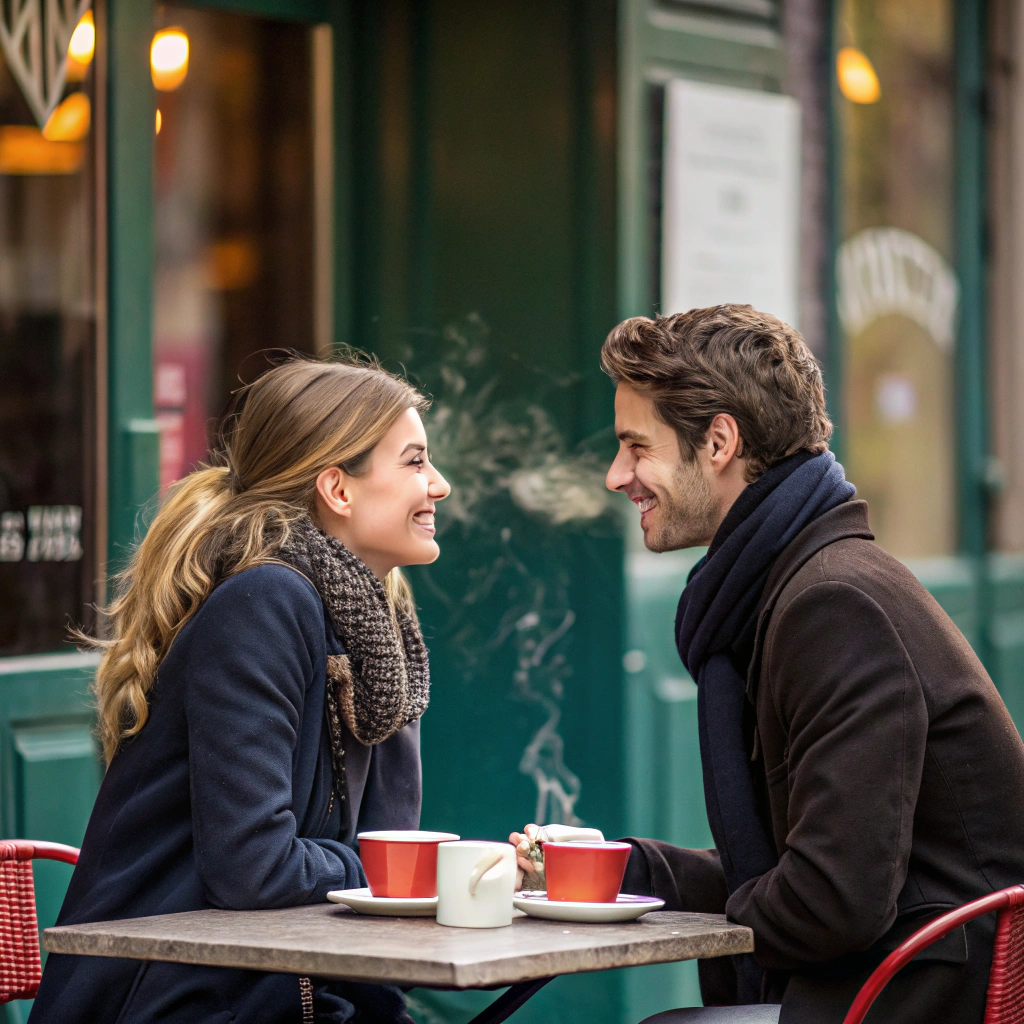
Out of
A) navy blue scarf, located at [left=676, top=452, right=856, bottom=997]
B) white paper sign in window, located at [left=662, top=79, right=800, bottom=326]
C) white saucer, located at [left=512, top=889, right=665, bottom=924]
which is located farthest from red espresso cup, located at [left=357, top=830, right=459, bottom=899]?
white paper sign in window, located at [left=662, top=79, right=800, bottom=326]

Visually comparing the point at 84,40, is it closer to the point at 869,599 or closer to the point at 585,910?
the point at 869,599

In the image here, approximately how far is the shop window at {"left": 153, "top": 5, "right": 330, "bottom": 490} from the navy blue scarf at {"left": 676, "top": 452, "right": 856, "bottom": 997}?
6.38ft

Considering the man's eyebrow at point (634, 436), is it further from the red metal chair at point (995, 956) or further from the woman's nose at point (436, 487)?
the red metal chair at point (995, 956)

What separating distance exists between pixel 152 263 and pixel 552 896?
7.71ft

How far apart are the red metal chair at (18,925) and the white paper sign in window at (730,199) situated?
2233mm

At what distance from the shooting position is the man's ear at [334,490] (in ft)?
9.12

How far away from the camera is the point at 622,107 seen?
415 centimetres

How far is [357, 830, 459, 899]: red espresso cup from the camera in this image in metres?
2.21

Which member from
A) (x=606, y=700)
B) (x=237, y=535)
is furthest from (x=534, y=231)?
(x=237, y=535)

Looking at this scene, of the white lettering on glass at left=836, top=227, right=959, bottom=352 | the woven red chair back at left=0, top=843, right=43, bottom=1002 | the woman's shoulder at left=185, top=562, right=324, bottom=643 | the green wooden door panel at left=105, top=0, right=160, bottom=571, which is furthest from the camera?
the white lettering on glass at left=836, top=227, right=959, bottom=352

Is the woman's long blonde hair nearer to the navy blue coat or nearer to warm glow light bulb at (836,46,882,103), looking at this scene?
the navy blue coat

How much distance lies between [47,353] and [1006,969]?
2.61 meters

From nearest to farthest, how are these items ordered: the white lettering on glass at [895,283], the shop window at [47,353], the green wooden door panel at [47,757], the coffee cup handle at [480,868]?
the coffee cup handle at [480,868], the green wooden door panel at [47,757], the shop window at [47,353], the white lettering on glass at [895,283]

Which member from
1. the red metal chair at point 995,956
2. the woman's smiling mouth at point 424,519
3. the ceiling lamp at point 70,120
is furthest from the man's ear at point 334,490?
the ceiling lamp at point 70,120
